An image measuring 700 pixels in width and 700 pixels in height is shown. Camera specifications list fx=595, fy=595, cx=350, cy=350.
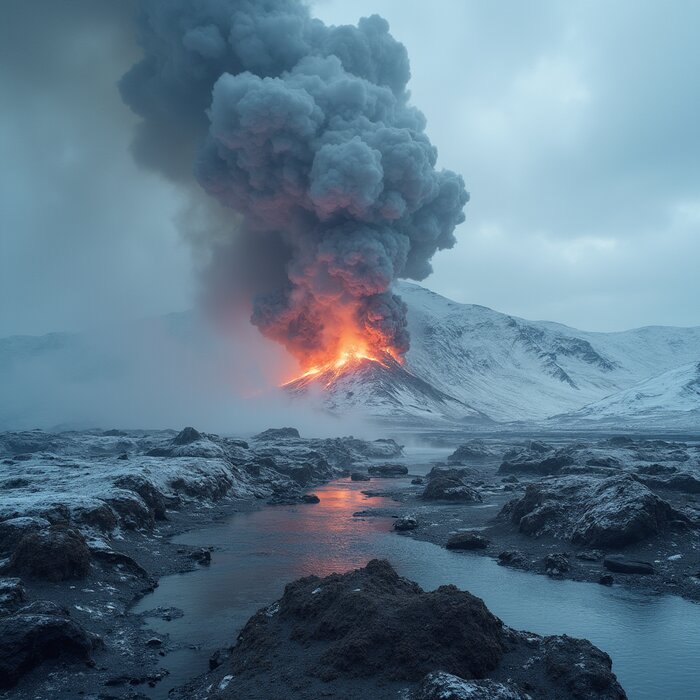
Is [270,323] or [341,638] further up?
[270,323]

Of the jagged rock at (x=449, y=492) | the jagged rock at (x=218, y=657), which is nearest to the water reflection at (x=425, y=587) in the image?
the jagged rock at (x=218, y=657)

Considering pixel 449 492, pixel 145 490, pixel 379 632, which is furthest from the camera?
pixel 449 492

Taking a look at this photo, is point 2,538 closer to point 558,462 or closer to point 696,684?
point 696,684

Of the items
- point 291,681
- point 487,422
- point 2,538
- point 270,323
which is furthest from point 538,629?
point 487,422

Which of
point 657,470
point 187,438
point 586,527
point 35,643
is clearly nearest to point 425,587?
point 586,527

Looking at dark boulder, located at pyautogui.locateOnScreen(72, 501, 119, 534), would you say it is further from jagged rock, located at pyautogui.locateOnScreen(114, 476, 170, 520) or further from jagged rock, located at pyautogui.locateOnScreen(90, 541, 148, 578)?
jagged rock, located at pyautogui.locateOnScreen(114, 476, 170, 520)

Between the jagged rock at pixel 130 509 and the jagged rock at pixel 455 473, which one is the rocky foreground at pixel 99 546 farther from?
the jagged rock at pixel 455 473

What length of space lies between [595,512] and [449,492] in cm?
1854

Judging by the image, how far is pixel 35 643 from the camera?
1525 centimetres

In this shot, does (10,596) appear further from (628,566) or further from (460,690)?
(628,566)

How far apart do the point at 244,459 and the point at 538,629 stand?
4924cm

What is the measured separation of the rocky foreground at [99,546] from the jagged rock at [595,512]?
18.7 meters

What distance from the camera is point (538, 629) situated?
65.1ft

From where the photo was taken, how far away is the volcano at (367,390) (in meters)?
156
